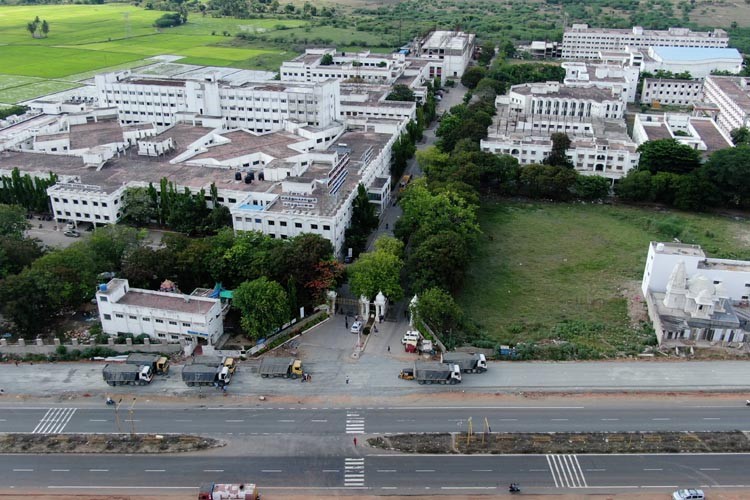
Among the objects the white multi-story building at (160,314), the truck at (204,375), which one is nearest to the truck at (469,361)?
the truck at (204,375)

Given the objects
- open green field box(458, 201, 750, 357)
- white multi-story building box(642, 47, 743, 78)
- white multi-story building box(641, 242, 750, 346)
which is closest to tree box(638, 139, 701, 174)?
open green field box(458, 201, 750, 357)

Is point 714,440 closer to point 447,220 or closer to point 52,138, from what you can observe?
point 447,220

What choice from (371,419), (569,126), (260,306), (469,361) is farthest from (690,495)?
(569,126)

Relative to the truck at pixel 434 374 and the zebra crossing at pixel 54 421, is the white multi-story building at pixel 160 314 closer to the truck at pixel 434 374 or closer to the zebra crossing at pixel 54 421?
the zebra crossing at pixel 54 421

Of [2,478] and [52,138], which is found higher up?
[52,138]

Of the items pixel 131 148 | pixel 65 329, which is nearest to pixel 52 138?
pixel 131 148

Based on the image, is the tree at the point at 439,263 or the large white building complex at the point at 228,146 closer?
the tree at the point at 439,263
